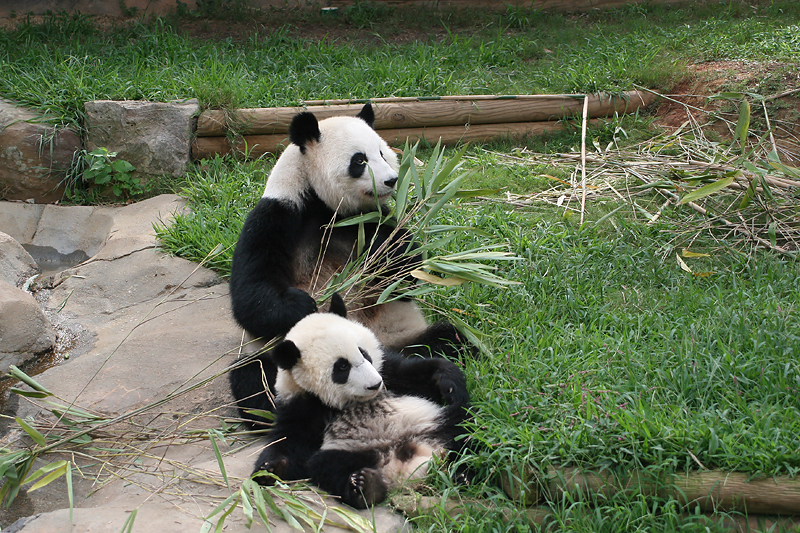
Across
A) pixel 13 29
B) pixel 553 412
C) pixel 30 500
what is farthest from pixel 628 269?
pixel 13 29

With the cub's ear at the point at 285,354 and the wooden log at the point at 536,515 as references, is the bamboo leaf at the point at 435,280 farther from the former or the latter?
the wooden log at the point at 536,515

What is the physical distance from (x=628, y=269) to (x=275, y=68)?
440cm

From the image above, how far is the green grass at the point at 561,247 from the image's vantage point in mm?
2340

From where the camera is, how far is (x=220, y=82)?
19.4 ft

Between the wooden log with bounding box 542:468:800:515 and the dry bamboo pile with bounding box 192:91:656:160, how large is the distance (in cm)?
406

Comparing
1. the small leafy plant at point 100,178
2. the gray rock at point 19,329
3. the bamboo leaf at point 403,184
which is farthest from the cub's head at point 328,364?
the small leafy plant at point 100,178

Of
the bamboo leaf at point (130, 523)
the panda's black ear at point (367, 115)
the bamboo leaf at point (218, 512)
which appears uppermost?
the panda's black ear at point (367, 115)

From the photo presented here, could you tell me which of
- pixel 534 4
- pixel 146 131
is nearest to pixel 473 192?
pixel 146 131

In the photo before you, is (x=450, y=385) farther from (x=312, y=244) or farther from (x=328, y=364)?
(x=312, y=244)

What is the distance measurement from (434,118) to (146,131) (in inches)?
102

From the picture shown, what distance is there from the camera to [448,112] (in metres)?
5.89

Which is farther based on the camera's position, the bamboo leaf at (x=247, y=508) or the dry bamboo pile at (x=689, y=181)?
the dry bamboo pile at (x=689, y=181)

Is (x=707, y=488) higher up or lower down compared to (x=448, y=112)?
lower down

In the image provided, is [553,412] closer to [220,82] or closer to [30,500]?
[30,500]
